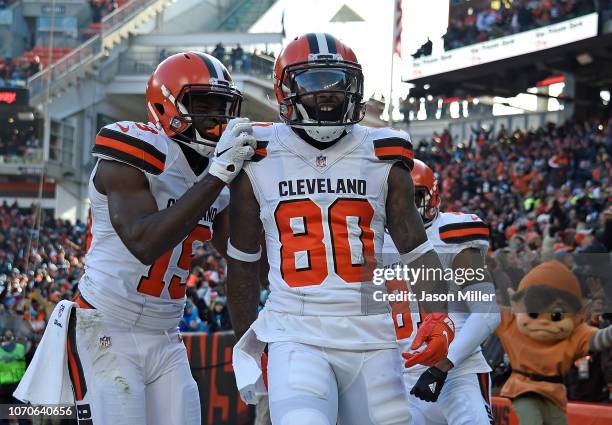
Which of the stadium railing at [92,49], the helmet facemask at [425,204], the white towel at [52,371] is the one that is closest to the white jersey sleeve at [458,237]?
the helmet facemask at [425,204]

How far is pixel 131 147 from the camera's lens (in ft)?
13.4

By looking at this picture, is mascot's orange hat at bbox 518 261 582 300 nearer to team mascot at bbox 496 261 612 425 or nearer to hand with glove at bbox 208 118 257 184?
team mascot at bbox 496 261 612 425

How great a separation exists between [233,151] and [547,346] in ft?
10.4

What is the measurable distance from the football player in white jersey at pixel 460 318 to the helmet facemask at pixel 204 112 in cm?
130

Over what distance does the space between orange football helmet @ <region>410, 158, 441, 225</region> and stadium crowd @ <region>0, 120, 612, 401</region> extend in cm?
155

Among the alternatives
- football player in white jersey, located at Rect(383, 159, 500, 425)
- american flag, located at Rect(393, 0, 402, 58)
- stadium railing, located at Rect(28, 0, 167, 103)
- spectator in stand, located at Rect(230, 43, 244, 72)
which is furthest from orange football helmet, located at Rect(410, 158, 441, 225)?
stadium railing, located at Rect(28, 0, 167, 103)

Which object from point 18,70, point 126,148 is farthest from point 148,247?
point 18,70

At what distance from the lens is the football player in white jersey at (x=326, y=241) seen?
12.2 feet

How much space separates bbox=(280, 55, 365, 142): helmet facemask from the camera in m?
3.92

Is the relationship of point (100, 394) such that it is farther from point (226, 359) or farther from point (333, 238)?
point (226, 359)

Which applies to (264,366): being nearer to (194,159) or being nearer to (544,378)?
(194,159)

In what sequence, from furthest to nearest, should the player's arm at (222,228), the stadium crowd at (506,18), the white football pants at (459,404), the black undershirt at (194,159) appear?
1. the stadium crowd at (506,18)
2. the white football pants at (459,404)
3. the player's arm at (222,228)
4. the black undershirt at (194,159)

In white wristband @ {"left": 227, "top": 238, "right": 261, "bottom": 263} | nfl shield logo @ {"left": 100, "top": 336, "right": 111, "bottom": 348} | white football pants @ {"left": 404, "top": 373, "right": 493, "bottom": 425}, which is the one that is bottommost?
white football pants @ {"left": 404, "top": 373, "right": 493, "bottom": 425}

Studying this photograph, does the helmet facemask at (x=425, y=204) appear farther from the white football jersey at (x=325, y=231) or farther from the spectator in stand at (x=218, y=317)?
the spectator in stand at (x=218, y=317)
